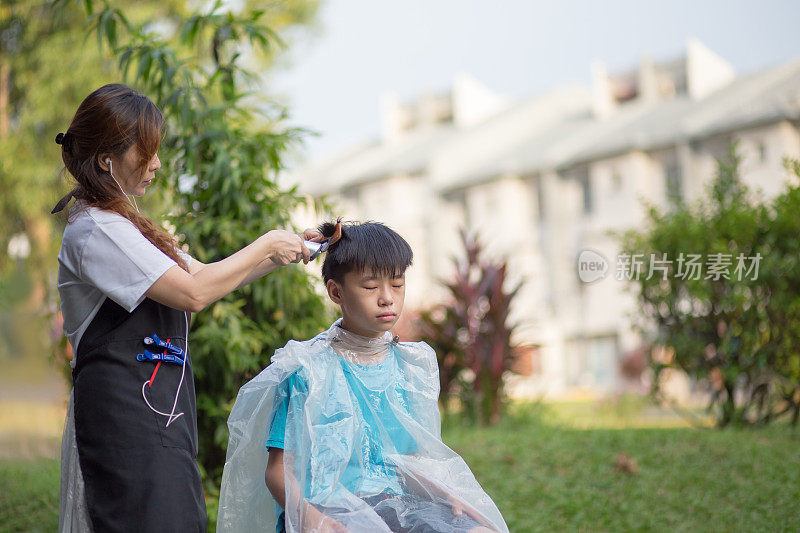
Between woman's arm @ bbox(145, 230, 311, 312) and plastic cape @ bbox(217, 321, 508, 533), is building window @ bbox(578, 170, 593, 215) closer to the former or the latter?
plastic cape @ bbox(217, 321, 508, 533)

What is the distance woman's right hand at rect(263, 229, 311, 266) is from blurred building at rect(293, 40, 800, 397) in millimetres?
16581

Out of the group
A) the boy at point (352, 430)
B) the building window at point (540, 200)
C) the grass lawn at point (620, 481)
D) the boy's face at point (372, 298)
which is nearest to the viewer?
the boy at point (352, 430)

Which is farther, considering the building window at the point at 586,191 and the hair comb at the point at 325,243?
the building window at the point at 586,191

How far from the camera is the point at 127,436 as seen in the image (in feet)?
6.38

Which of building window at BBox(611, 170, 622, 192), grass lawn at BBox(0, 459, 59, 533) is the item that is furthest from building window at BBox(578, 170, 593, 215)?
grass lawn at BBox(0, 459, 59, 533)

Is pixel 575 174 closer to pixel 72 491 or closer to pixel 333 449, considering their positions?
pixel 333 449

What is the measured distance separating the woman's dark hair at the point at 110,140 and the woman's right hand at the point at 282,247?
292mm

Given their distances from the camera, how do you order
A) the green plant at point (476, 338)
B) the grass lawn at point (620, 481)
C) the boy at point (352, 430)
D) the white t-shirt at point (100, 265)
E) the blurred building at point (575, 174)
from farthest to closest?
the blurred building at point (575, 174), the green plant at point (476, 338), the grass lawn at point (620, 481), the boy at point (352, 430), the white t-shirt at point (100, 265)

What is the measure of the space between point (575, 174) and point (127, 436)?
872 inches

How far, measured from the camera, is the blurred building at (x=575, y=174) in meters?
20.3

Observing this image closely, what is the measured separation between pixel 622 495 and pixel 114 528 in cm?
362

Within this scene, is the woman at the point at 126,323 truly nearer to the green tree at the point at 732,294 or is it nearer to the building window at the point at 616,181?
the green tree at the point at 732,294

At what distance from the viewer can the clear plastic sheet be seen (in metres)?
2.00

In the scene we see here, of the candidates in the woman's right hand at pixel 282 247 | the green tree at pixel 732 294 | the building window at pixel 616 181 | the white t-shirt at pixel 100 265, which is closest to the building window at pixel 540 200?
the building window at pixel 616 181
